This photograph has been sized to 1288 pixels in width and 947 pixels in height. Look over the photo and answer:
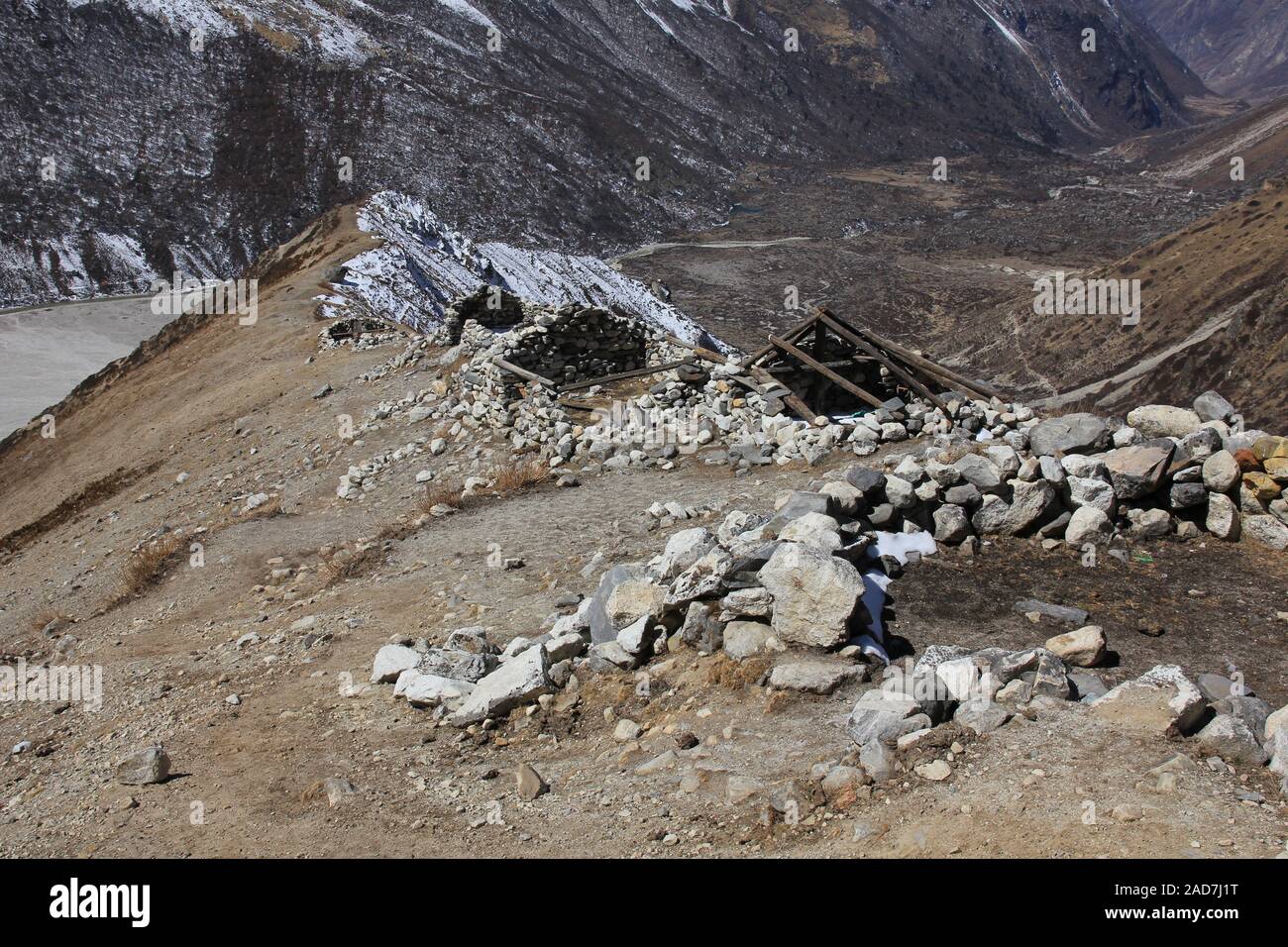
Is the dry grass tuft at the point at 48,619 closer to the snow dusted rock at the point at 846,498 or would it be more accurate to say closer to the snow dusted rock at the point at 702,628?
the snow dusted rock at the point at 702,628

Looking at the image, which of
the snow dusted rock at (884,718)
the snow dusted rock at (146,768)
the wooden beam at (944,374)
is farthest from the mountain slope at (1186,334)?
the snow dusted rock at (146,768)

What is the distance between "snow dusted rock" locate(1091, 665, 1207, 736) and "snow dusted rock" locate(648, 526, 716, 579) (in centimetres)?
251

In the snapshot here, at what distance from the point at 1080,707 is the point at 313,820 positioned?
3822 mm

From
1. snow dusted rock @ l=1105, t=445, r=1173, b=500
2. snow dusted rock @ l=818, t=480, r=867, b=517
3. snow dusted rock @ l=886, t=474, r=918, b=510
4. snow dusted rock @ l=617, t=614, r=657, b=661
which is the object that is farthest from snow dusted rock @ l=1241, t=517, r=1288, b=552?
snow dusted rock @ l=617, t=614, r=657, b=661

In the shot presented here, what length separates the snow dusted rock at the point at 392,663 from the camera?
6.20 metres

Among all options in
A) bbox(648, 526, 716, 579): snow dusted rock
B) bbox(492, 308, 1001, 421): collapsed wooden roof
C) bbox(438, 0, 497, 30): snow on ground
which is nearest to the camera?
bbox(648, 526, 716, 579): snow dusted rock

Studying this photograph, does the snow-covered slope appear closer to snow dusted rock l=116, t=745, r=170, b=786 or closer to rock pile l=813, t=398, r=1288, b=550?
rock pile l=813, t=398, r=1288, b=550

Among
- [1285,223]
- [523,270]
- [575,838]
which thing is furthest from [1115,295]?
[575,838]

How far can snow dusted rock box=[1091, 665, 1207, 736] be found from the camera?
429 cm

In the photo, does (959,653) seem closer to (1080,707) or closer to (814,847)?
(1080,707)

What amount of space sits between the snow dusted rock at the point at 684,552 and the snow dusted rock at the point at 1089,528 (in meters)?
2.95

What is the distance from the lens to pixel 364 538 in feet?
32.4

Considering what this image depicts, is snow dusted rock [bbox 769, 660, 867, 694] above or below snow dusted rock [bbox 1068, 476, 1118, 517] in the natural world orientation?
below

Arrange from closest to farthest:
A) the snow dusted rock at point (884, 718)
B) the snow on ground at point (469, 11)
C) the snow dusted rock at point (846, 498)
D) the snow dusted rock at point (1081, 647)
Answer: the snow dusted rock at point (884, 718) < the snow dusted rock at point (1081, 647) < the snow dusted rock at point (846, 498) < the snow on ground at point (469, 11)
